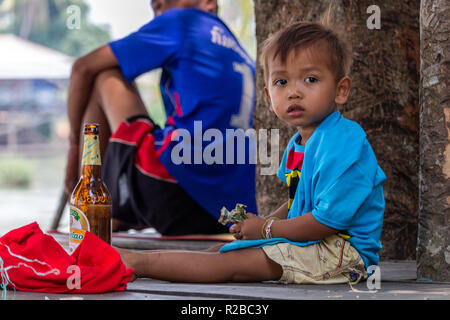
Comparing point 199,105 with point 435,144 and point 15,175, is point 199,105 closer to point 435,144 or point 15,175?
point 435,144

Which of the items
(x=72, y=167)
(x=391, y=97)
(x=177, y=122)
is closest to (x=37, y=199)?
(x=72, y=167)

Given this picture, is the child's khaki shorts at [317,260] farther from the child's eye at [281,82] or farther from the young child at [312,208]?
the child's eye at [281,82]

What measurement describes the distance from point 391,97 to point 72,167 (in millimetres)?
1995

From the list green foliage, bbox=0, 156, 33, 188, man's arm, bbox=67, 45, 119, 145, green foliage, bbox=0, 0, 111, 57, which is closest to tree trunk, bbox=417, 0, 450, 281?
man's arm, bbox=67, 45, 119, 145

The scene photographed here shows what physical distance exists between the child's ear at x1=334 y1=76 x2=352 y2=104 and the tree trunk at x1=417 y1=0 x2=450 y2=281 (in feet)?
0.83

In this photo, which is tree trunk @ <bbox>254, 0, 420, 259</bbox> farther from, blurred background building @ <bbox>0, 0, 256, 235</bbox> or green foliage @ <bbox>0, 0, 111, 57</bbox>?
green foliage @ <bbox>0, 0, 111, 57</bbox>

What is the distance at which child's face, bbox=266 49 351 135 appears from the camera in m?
2.30

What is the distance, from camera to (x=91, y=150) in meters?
2.44

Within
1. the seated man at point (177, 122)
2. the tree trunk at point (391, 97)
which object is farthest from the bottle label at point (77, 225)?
the seated man at point (177, 122)

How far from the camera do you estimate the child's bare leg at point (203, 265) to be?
222cm

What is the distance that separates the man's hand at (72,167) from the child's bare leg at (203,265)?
199cm

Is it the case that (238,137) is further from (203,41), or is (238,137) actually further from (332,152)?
(332,152)

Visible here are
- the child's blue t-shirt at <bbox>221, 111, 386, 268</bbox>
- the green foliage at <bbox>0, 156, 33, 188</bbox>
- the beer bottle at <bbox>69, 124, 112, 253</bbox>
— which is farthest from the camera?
the green foliage at <bbox>0, 156, 33, 188</bbox>
